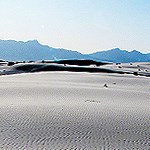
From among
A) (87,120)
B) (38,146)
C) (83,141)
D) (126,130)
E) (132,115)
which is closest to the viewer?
(38,146)

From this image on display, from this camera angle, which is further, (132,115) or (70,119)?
(132,115)

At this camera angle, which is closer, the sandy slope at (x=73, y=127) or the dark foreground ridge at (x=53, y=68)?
the sandy slope at (x=73, y=127)

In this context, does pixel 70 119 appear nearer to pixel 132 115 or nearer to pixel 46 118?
pixel 46 118

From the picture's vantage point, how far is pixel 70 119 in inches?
284

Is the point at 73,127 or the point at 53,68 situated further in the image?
the point at 53,68

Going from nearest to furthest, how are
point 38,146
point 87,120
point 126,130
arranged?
point 38,146 < point 126,130 < point 87,120

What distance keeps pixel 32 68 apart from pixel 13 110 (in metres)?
29.5

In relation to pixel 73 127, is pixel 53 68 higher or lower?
lower

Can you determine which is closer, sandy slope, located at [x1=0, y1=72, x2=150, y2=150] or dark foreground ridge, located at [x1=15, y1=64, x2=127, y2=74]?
sandy slope, located at [x1=0, y1=72, x2=150, y2=150]

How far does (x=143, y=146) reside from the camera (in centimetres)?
538

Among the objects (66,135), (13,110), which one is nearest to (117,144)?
(66,135)

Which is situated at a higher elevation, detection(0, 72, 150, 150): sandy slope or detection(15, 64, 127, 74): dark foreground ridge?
detection(0, 72, 150, 150): sandy slope

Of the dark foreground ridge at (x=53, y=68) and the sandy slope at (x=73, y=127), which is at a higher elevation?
the sandy slope at (x=73, y=127)

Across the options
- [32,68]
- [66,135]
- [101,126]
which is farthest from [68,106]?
[32,68]
